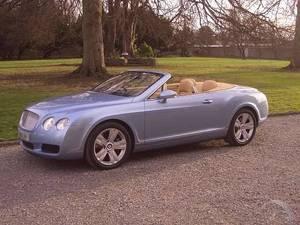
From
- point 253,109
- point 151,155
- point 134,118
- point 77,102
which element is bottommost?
point 151,155

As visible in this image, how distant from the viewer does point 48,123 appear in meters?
6.86

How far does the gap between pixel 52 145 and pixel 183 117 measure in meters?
2.04

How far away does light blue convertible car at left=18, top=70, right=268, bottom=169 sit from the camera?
6840 millimetres

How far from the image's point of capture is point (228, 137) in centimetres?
852


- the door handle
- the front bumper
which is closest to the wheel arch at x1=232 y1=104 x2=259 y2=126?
the door handle

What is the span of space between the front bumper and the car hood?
338 millimetres

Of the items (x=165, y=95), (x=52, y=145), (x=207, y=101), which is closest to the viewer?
(x=52, y=145)

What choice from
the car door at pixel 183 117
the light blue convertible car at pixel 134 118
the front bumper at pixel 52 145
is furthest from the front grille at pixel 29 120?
the car door at pixel 183 117

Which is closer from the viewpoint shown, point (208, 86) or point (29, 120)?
point (29, 120)

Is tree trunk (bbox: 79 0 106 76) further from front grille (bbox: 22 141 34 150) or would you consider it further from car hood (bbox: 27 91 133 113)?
front grille (bbox: 22 141 34 150)

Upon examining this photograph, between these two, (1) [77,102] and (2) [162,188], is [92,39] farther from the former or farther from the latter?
(2) [162,188]

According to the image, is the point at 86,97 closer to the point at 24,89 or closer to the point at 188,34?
the point at 24,89

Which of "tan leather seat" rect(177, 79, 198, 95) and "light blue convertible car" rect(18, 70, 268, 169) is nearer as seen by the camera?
"light blue convertible car" rect(18, 70, 268, 169)

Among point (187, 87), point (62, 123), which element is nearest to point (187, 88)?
point (187, 87)
